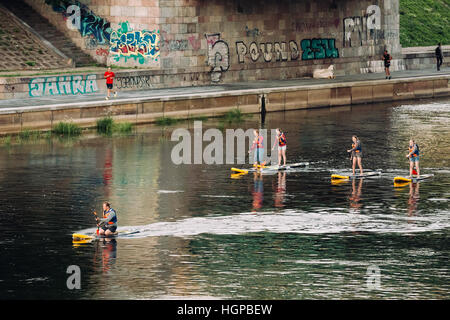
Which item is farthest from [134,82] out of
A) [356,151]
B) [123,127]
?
[356,151]

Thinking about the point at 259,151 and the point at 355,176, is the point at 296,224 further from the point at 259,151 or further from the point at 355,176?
the point at 259,151

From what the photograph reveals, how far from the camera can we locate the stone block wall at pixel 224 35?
6731 cm

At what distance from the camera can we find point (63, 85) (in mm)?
62406

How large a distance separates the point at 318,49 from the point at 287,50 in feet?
9.74

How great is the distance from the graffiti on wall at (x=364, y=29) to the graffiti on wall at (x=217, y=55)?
11.8m

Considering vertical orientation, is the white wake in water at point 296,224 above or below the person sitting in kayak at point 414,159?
below

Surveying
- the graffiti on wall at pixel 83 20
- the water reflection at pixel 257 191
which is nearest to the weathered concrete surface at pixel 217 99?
the graffiti on wall at pixel 83 20

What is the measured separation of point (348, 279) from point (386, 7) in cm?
5624

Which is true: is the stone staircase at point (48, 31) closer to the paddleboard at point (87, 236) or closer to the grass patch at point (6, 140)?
the grass patch at point (6, 140)

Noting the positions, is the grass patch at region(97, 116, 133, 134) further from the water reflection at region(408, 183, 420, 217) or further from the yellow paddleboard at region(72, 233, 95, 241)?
the yellow paddleboard at region(72, 233, 95, 241)

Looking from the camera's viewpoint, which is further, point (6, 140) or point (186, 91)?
point (186, 91)

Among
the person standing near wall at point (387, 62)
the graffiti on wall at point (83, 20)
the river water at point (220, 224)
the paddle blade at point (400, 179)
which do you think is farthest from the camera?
the person standing near wall at point (387, 62)

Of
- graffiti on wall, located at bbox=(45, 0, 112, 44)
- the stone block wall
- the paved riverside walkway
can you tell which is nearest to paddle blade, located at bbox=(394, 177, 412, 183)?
the paved riverside walkway
